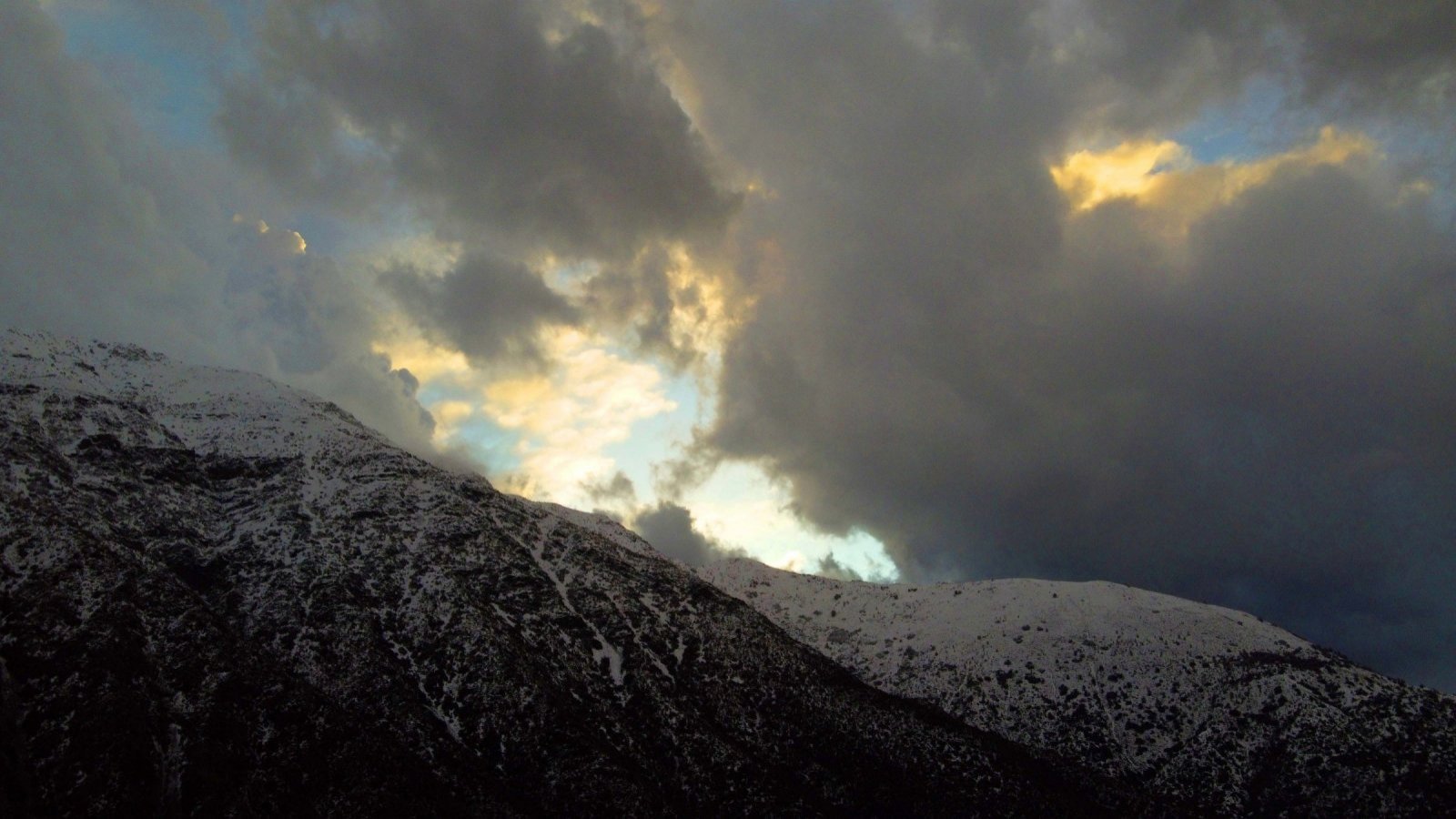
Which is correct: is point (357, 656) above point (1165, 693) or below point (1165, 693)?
below

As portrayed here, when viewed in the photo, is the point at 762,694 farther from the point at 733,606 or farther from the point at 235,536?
the point at 235,536

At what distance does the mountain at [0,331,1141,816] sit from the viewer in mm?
73312

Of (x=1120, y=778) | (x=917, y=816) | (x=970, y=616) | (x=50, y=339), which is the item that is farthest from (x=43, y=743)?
(x=970, y=616)

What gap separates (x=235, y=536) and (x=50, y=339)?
235ft

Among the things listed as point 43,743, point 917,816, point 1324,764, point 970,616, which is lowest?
point 43,743

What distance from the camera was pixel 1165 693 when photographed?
12938 centimetres

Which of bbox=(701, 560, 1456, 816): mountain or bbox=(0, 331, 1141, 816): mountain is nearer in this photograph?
bbox=(0, 331, 1141, 816): mountain

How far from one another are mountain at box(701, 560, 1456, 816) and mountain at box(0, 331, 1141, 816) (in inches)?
446

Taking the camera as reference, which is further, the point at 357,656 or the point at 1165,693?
the point at 1165,693

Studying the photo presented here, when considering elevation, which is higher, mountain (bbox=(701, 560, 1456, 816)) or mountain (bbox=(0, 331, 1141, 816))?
mountain (bbox=(701, 560, 1456, 816))

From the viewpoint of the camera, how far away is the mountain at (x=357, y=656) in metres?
73.3

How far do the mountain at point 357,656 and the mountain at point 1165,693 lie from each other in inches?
446

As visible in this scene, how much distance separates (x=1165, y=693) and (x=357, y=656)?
126612 mm

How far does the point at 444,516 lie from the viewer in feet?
432
